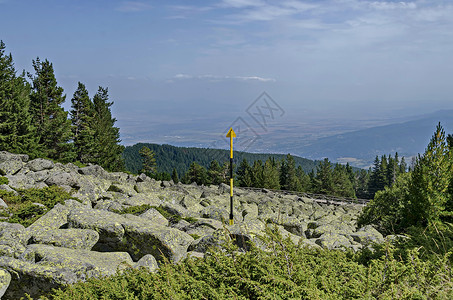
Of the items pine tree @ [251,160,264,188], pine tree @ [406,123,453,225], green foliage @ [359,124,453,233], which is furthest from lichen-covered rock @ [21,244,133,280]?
pine tree @ [251,160,264,188]

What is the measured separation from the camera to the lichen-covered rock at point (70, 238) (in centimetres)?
685

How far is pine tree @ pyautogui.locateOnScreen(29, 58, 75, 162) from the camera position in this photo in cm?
3741

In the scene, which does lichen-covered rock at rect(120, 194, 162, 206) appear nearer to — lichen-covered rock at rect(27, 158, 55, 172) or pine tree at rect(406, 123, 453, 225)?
lichen-covered rock at rect(27, 158, 55, 172)

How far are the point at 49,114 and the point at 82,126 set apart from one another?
227 inches

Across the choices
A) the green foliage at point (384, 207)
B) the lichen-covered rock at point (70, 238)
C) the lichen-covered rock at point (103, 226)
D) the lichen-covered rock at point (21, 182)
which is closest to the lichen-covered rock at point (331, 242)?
the lichen-covered rock at point (103, 226)

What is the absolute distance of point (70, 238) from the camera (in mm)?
6930

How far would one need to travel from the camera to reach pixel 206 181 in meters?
70.6

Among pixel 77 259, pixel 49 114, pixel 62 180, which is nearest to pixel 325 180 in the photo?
pixel 49 114

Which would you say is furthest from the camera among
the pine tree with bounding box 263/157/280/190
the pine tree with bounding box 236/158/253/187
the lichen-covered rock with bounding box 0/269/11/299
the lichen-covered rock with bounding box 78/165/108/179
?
the pine tree with bounding box 236/158/253/187

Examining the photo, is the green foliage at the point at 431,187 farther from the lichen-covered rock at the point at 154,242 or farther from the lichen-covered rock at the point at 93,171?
the lichen-covered rock at the point at 93,171

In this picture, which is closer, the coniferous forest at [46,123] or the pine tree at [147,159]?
the coniferous forest at [46,123]

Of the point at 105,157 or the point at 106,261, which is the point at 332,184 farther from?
the point at 106,261

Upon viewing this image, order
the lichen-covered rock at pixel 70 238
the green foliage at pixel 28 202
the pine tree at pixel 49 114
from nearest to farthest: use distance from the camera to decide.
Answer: the lichen-covered rock at pixel 70 238 → the green foliage at pixel 28 202 → the pine tree at pixel 49 114

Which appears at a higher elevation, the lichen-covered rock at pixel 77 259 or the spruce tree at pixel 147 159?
the lichen-covered rock at pixel 77 259
